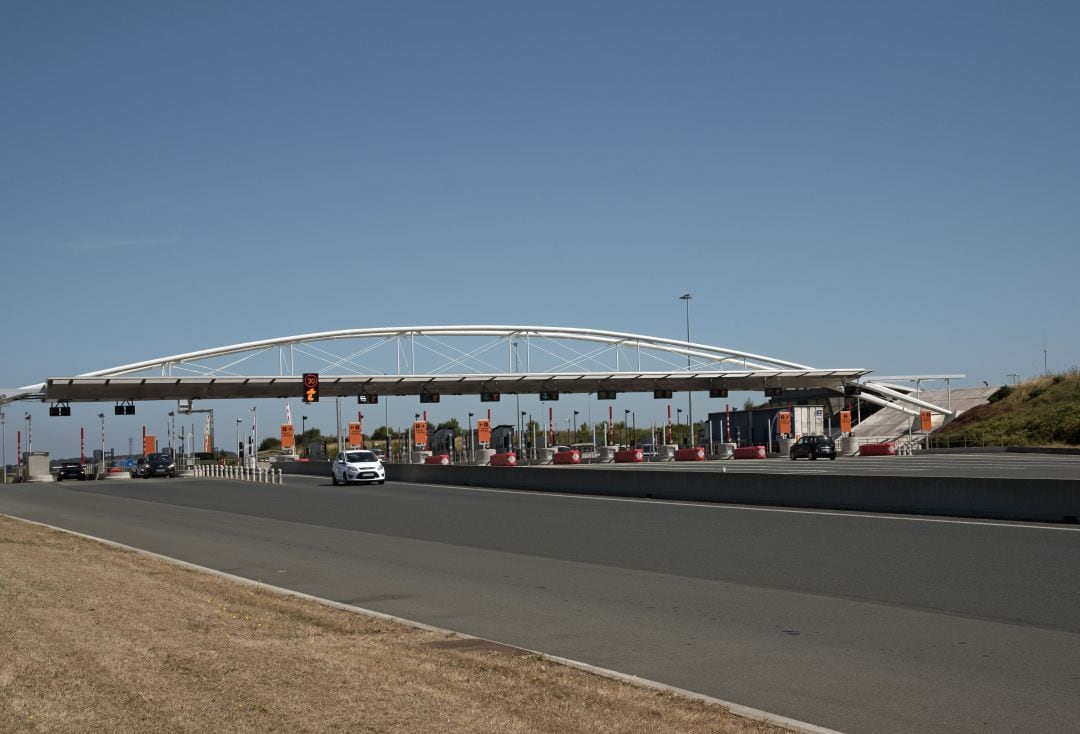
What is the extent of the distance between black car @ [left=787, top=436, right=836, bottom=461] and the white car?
2526cm

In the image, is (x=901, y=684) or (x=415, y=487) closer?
(x=901, y=684)

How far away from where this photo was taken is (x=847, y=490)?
26.2m

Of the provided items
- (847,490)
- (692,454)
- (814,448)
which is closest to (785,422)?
(692,454)

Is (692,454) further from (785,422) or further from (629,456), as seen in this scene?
(785,422)

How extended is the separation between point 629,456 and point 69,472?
32943mm

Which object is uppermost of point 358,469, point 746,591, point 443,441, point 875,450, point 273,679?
point 443,441

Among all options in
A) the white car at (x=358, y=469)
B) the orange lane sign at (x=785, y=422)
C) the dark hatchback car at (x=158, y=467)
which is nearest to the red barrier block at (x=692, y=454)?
the orange lane sign at (x=785, y=422)

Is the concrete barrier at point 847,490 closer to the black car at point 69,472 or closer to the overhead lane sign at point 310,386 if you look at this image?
the overhead lane sign at point 310,386

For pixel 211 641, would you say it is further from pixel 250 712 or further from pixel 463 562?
pixel 463 562

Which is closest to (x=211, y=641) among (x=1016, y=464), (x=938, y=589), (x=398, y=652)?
(x=398, y=652)

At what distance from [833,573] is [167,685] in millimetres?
9786

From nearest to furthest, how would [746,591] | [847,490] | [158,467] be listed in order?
[746,591] → [847,490] → [158,467]

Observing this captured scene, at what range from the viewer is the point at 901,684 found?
8672 millimetres

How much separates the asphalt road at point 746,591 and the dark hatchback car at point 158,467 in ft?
128
